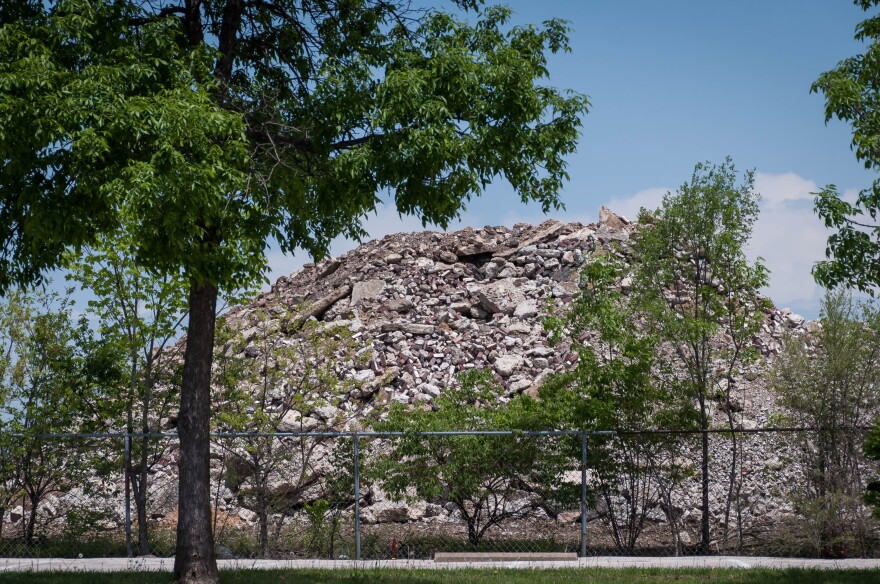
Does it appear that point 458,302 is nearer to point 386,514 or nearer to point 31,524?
point 386,514

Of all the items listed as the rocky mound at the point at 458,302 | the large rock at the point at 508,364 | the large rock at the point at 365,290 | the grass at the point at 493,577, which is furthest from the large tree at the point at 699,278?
the large rock at the point at 365,290

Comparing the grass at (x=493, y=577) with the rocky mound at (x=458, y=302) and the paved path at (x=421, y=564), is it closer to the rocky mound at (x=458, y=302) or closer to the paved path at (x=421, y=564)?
the paved path at (x=421, y=564)

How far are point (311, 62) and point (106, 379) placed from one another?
6.66m

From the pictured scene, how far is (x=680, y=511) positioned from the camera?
668 inches

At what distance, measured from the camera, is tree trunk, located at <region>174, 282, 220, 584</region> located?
36.6ft

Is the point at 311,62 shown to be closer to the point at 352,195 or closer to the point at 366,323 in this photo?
the point at 352,195

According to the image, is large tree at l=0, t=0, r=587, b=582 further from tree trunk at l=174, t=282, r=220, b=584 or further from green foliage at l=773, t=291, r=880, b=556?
green foliage at l=773, t=291, r=880, b=556

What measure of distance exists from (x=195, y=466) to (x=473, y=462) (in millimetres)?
5290

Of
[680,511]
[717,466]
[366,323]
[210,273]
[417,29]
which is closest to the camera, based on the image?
[210,273]

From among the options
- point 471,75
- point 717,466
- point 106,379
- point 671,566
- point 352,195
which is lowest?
Answer: point 671,566

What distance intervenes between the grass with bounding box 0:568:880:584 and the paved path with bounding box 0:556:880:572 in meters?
0.50

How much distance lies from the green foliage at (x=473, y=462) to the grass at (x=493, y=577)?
97.3 inches

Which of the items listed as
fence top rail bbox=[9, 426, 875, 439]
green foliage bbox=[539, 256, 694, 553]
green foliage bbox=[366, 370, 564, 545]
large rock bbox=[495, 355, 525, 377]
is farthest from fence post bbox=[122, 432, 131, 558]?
large rock bbox=[495, 355, 525, 377]

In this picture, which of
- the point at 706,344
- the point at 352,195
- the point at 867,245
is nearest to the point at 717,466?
the point at 706,344
